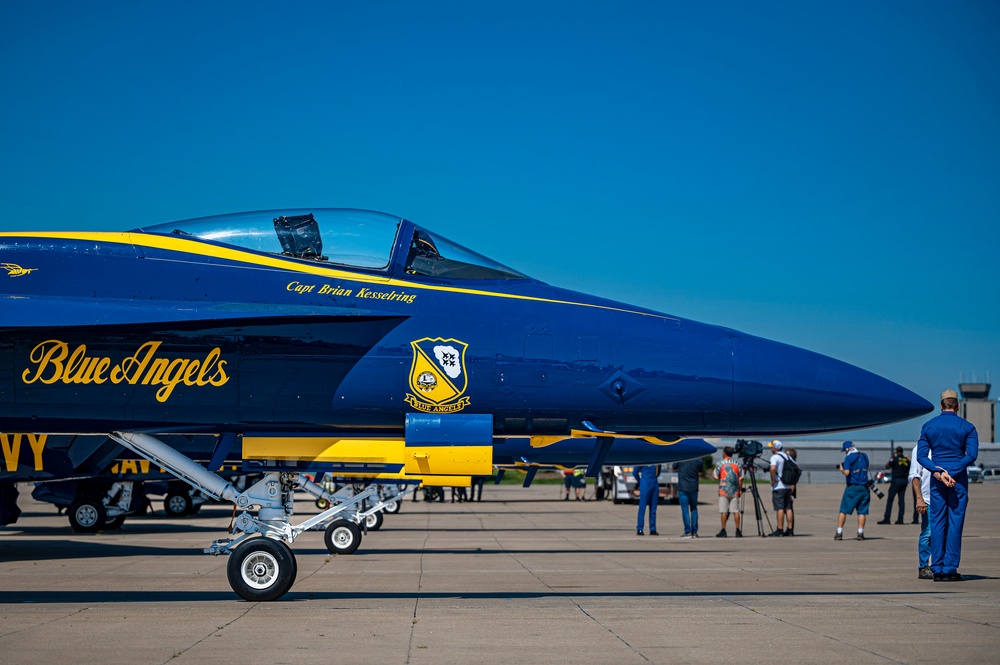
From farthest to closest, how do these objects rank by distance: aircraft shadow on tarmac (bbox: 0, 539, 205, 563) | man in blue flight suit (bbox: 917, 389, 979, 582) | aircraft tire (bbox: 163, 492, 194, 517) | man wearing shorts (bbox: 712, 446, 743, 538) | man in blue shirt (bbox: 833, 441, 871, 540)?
aircraft tire (bbox: 163, 492, 194, 517), man wearing shorts (bbox: 712, 446, 743, 538), man in blue shirt (bbox: 833, 441, 871, 540), aircraft shadow on tarmac (bbox: 0, 539, 205, 563), man in blue flight suit (bbox: 917, 389, 979, 582)

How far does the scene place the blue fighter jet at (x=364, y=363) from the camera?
8945 mm

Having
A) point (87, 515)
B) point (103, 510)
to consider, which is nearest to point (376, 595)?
point (103, 510)

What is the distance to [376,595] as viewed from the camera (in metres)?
10.7

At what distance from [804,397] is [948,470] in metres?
2.89

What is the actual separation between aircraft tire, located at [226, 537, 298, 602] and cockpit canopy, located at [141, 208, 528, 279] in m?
2.66

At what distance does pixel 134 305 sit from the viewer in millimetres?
8891

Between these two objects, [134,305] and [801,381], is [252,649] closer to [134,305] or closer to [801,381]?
[134,305]

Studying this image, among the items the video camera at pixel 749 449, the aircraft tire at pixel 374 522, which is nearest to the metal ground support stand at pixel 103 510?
the aircraft tire at pixel 374 522

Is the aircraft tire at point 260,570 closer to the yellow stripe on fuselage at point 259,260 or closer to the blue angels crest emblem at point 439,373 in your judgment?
the blue angels crest emblem at point 439,373

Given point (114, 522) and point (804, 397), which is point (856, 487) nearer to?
point (804, 397)

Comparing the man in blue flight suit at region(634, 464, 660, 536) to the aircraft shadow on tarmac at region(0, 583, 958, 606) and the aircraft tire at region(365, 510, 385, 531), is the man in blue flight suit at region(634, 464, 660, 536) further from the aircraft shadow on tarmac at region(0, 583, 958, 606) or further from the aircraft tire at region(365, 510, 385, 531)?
the aircraft shadow on tarmac at region(0, 583, 958, 606)

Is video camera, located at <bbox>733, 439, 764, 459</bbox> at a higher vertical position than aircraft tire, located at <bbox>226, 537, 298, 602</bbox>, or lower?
higher

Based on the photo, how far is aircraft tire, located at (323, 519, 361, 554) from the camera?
55.9 feet

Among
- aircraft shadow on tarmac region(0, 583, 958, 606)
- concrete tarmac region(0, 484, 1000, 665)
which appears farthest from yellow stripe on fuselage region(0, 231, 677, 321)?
aircraft shadow on tarmac region(0, 583, 958, 606)
